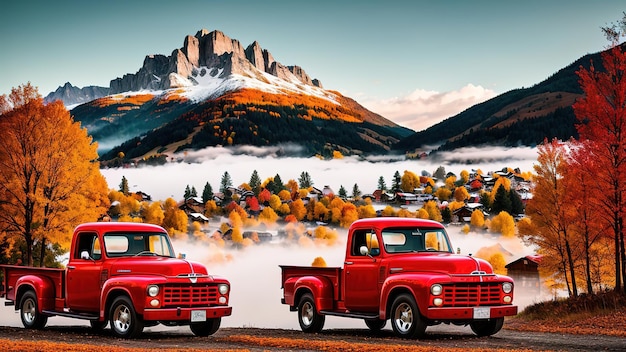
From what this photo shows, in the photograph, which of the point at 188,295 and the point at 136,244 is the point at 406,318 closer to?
the point at 188,295

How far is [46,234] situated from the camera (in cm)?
4334

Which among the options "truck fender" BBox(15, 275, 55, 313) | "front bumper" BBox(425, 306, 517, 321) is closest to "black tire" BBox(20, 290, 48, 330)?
"truck fender" BBox(15, 275, 55, 313)

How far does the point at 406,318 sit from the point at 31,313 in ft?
36.1

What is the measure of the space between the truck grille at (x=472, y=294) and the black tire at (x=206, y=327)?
6138 mm

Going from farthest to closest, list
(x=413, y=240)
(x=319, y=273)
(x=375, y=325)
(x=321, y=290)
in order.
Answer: (x=375, y=325) < (x=319, y=273) < (x=321, y=290) < (x=413, y=240)

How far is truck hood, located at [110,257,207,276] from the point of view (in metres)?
19.3

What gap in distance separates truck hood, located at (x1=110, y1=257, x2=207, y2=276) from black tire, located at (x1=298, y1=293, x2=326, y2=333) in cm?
335

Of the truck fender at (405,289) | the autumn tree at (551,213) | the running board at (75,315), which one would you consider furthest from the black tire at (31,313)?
the autumn tree at (551,213)

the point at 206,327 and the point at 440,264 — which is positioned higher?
the point at 440,264

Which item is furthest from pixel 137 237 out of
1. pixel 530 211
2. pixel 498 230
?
pixel 498 230

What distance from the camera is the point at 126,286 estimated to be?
1892cm

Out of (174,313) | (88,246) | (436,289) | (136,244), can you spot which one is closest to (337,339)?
(436,289)

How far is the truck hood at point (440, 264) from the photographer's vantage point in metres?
18.4

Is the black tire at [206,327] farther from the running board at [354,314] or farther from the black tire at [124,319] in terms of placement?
the running board at [354,314]
